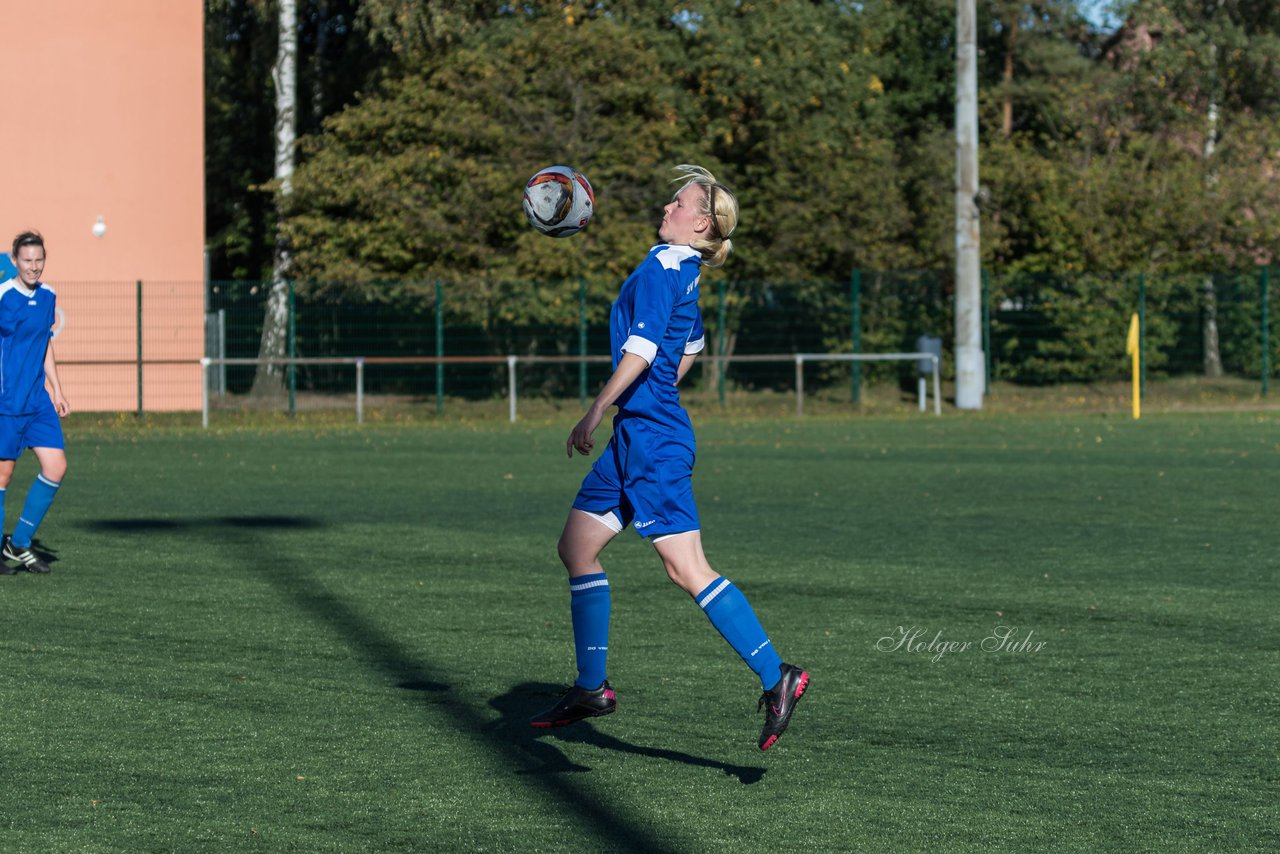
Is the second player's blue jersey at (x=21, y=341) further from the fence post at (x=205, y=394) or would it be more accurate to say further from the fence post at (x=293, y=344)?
the fence post at (x=293, y=344)

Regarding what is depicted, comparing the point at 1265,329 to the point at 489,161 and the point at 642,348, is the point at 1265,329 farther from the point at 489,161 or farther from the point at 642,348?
the point at 642,348

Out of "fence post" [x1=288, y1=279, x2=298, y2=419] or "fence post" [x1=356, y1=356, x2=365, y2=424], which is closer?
"fence post" [x1=356, y1=356, x2=365, y2=424]

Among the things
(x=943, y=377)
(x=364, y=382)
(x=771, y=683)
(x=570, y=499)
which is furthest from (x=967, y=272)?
(x=771, y=683)

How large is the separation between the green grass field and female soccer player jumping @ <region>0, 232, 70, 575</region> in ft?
2.11

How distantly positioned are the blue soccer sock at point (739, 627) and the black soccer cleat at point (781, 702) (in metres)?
0.07

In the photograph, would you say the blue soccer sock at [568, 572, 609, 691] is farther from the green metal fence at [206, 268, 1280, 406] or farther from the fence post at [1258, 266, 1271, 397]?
the fence post at [1258, 266, 1271, 397]

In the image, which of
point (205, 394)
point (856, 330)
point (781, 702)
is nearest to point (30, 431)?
point (781, 702)

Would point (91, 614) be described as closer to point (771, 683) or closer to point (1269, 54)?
point (771, 683)

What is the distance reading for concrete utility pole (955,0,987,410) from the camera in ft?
106

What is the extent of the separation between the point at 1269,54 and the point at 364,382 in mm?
28316

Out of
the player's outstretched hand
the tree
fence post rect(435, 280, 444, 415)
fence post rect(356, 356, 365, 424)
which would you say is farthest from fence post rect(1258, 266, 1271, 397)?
the player's outstretched hand

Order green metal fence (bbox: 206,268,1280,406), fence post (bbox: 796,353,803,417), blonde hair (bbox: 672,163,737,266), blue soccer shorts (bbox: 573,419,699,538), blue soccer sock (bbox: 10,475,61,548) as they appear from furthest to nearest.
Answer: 1. green metal fence (bbox: 206,268,1280,406)
2. fence post (bbox: 796,353,803,417)
3. blue soccer sock (bbox: 10,475,61,548)
4. blonde hair (bbox: 672,163,737,266)
5. blue soccer shorts (bbox: 573,419,699,538)

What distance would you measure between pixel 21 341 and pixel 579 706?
5674 mm

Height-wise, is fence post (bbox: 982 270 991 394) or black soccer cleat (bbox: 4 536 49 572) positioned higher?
fence post (bbox: 982 270 991 394)
